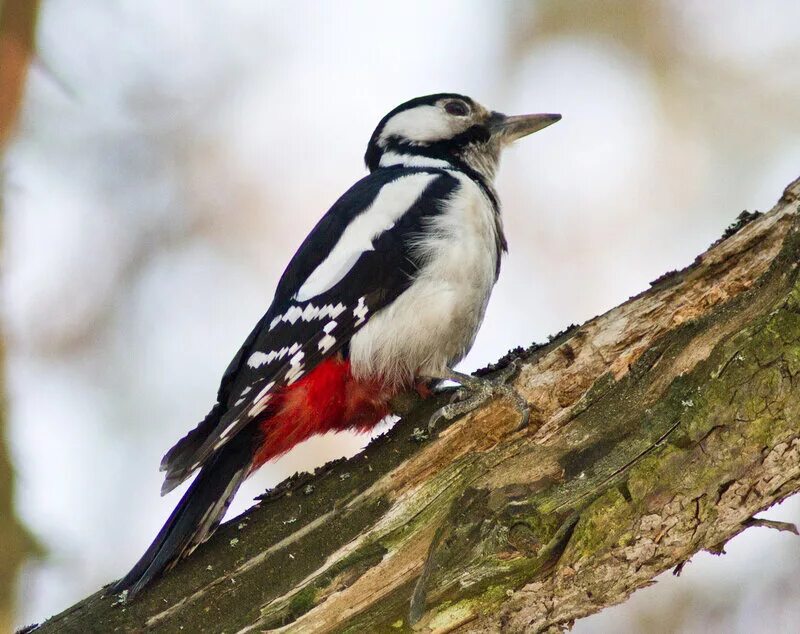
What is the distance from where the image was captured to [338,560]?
7.71ft

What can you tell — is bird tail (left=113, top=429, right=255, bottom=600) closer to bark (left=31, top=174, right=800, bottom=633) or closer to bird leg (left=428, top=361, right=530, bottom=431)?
bark (left=31, top=174, right=800, bottom=633)

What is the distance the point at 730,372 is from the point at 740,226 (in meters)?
0.43

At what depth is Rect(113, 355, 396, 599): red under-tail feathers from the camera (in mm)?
2508

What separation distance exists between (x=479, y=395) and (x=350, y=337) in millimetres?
617

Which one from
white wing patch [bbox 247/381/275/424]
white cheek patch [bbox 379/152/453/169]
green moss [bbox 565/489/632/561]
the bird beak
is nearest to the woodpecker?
white wing patch [bbox 247/381/275/424]

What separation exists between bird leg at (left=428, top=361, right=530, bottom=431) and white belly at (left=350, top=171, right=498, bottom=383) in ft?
0.90

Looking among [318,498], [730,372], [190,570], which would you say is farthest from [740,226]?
[190,570]

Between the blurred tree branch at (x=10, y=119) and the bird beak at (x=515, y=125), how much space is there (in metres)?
2.12

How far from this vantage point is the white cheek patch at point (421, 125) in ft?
13.2

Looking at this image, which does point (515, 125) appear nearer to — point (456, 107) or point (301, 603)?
point (456, 107)

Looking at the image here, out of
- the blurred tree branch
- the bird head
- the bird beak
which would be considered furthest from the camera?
the bird beak

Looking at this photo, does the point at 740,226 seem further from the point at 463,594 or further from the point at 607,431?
the point at 463,594

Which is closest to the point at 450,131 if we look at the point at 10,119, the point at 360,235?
the point at 360,235

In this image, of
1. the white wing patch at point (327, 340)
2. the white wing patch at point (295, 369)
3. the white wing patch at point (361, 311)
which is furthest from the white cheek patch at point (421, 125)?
the white wing patch at point (295, 369)
